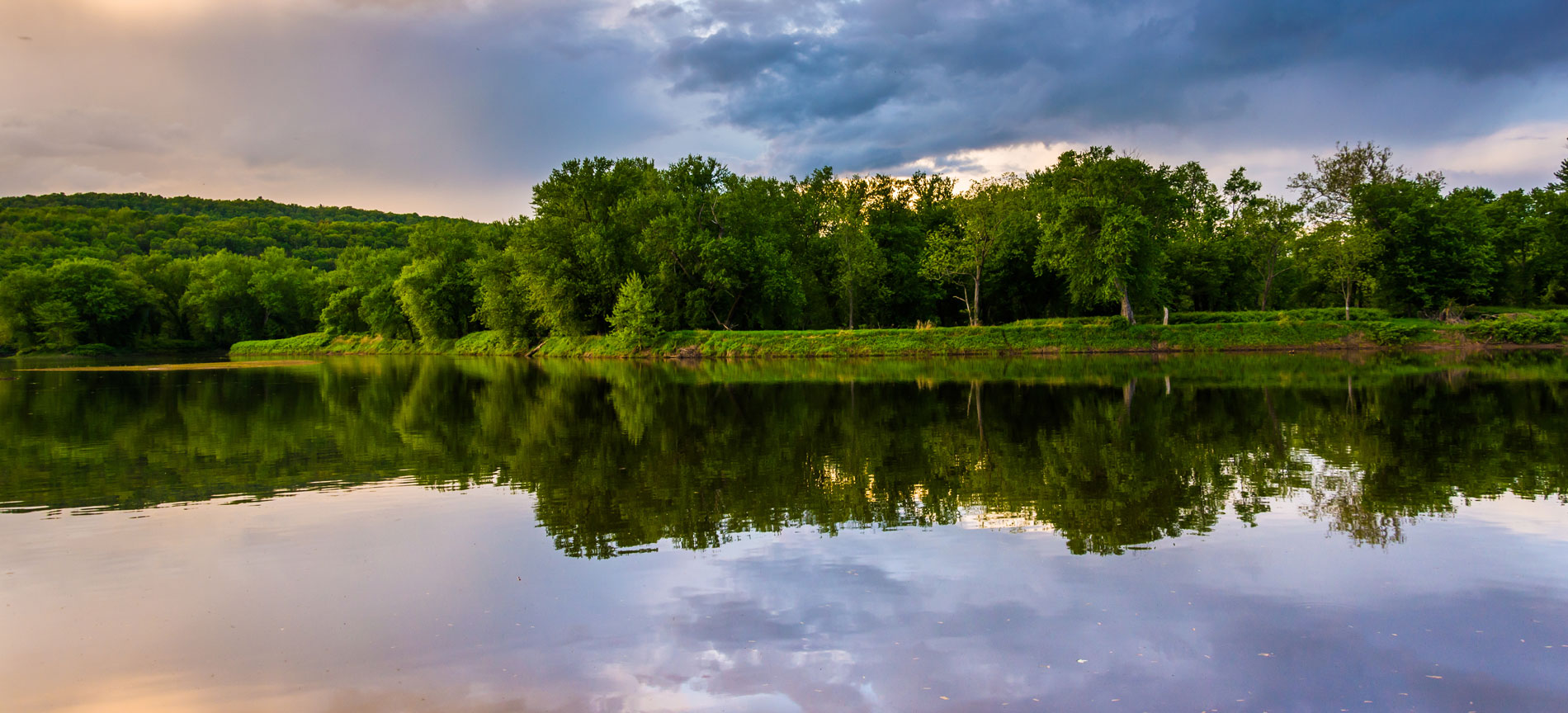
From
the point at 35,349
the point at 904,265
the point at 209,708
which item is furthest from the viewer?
the point at 35,349

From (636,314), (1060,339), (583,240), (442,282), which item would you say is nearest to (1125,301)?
(1060,339)

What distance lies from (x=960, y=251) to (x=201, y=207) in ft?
555

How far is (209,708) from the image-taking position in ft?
19.8

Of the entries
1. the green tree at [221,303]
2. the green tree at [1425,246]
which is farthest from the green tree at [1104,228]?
the green tree at [221,303]

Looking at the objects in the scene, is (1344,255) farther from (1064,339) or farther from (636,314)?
(636,314)

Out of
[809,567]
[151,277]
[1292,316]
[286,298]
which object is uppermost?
[151,277]

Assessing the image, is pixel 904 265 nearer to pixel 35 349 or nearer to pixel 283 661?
pixel 283 661

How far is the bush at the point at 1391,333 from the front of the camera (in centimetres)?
5050

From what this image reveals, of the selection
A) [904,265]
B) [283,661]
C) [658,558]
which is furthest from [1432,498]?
[904,265]

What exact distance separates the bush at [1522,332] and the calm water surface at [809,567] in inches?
1476

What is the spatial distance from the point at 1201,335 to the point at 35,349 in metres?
123

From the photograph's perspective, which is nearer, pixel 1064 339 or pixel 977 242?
pixel 1064 339

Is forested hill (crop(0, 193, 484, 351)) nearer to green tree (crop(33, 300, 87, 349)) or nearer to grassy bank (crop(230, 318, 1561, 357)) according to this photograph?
green tree (crop(33, 300, 87, 349))

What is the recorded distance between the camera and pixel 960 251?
61.2 metres
